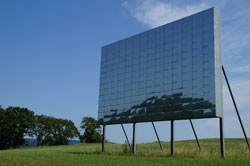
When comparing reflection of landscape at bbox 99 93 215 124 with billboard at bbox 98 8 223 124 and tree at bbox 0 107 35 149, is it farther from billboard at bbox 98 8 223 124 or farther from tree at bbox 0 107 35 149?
tree at bbox 0 107 35 149

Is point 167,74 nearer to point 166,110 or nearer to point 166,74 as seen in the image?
point 166,74

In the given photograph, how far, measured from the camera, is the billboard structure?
679 inches

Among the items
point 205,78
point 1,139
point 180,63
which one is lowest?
point 1,139

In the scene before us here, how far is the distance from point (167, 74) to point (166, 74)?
0.28 ft

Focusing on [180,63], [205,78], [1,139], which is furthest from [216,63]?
[1,139]

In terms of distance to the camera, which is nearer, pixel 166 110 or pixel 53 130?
pixel 166 110

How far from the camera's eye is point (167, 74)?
19.7m

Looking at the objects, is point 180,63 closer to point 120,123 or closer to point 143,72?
point 143,72

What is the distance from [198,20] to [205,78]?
12.6 ft

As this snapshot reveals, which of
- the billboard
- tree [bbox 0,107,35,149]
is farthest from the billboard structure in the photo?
tree [bbox 0,107,35,149]

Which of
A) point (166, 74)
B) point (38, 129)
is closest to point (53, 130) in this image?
point (38, 129)

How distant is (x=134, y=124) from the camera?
2192 centimetres

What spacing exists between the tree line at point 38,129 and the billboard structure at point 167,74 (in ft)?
108

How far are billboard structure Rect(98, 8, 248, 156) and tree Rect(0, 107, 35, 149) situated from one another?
32.8 meters
